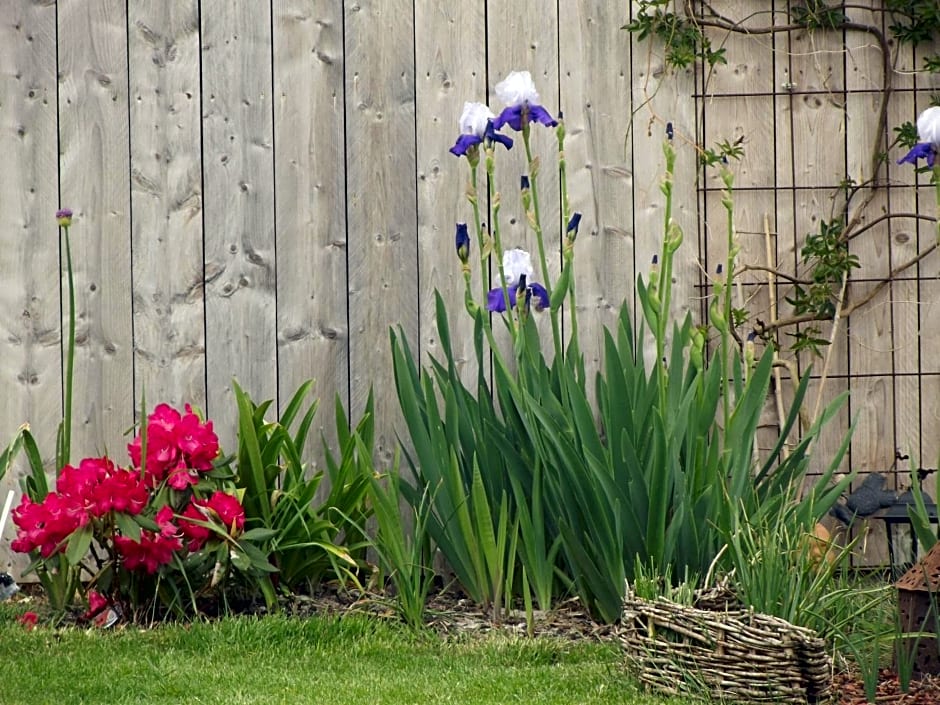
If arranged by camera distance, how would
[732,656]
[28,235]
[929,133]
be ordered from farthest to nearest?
1. [28,235]
2. [929,133]
3. [732,656]

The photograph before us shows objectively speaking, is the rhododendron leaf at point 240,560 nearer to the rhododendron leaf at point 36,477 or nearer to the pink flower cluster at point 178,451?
the pink flower cluster at point 178,451

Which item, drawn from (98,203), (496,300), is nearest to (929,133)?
(496,300)

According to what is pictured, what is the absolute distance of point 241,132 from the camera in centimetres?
366

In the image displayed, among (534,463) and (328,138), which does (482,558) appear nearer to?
(534,463)

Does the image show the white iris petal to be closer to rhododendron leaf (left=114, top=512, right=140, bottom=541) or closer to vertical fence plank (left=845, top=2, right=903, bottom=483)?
vertical fence plank (left=845, top=2, right=903, bottom=483)

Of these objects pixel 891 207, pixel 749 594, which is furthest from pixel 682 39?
pixel 749 594

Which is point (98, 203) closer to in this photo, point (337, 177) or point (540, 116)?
point (337, 177)

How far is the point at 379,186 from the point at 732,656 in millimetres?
1894

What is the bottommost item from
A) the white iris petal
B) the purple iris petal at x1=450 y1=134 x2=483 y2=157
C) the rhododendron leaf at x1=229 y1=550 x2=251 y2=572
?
the rhododendron leaf at x1=229 y1=550 x2=251 y2=572

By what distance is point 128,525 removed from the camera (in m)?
2.96

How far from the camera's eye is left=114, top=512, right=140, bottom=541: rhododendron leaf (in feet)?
9.64

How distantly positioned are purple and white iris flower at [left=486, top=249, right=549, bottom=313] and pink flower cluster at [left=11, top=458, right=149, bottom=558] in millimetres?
1016

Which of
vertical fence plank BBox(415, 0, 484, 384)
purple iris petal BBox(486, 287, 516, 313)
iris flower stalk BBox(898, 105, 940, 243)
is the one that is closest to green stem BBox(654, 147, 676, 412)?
purple iris petal BBox(486, 287, 516, 313)

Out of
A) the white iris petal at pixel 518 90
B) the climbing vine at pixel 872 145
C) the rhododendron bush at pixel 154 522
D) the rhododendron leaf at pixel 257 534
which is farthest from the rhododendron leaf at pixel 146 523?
the climbing vine at pixel 872 145
